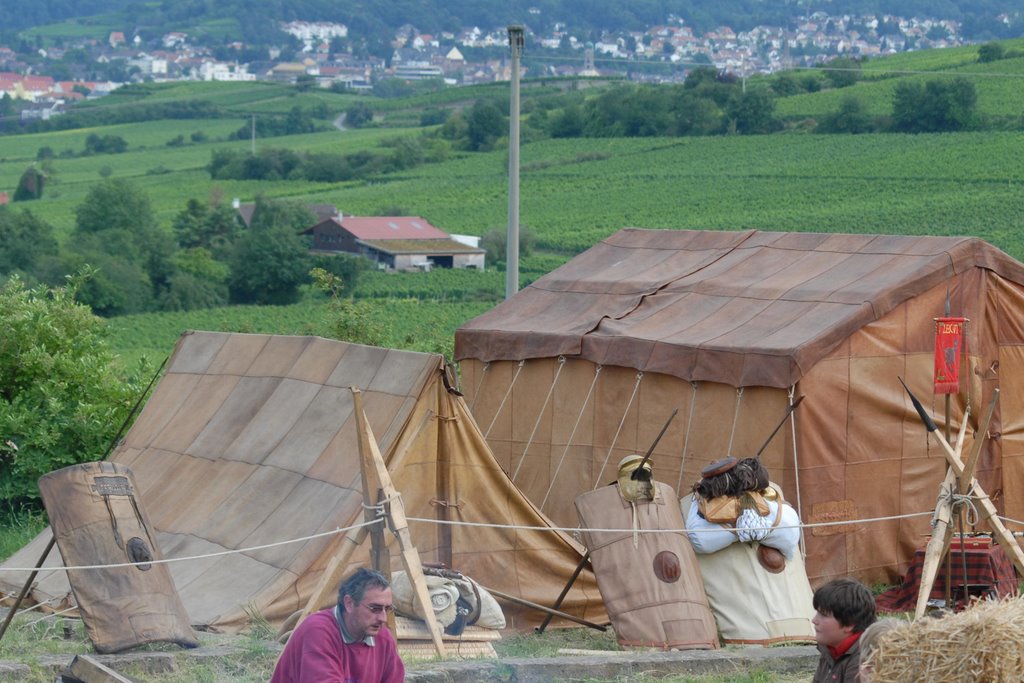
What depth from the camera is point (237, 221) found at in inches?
2803

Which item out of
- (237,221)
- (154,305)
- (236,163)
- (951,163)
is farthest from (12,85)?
(951,163)

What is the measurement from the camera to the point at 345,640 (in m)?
5.41

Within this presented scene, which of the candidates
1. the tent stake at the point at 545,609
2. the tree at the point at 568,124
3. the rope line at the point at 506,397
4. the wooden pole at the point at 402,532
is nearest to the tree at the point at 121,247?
the tree at the point at 568,124

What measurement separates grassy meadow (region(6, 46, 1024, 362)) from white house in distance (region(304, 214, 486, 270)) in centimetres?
115

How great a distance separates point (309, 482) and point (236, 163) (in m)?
82.6

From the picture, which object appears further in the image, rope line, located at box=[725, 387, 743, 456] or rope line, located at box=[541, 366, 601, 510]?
rope line, located at box=[541, 366, 601, 510]

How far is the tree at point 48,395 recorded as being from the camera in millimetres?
15000

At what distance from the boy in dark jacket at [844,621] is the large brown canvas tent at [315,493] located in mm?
4218

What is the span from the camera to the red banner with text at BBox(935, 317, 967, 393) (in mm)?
11117

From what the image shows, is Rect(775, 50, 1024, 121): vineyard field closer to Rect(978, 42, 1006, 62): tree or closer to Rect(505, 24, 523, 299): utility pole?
Rect(978, 42, 1006, 62): tree

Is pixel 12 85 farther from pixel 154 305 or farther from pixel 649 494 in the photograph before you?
pixel 649 494

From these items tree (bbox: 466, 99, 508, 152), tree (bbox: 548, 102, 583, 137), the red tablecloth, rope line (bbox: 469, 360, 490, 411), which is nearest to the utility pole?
rope line (bbox: 469, 360, 490, 411)

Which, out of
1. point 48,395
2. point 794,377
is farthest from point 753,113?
point 794,377

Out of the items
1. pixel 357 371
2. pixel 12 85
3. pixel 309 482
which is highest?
pixel 357 371
